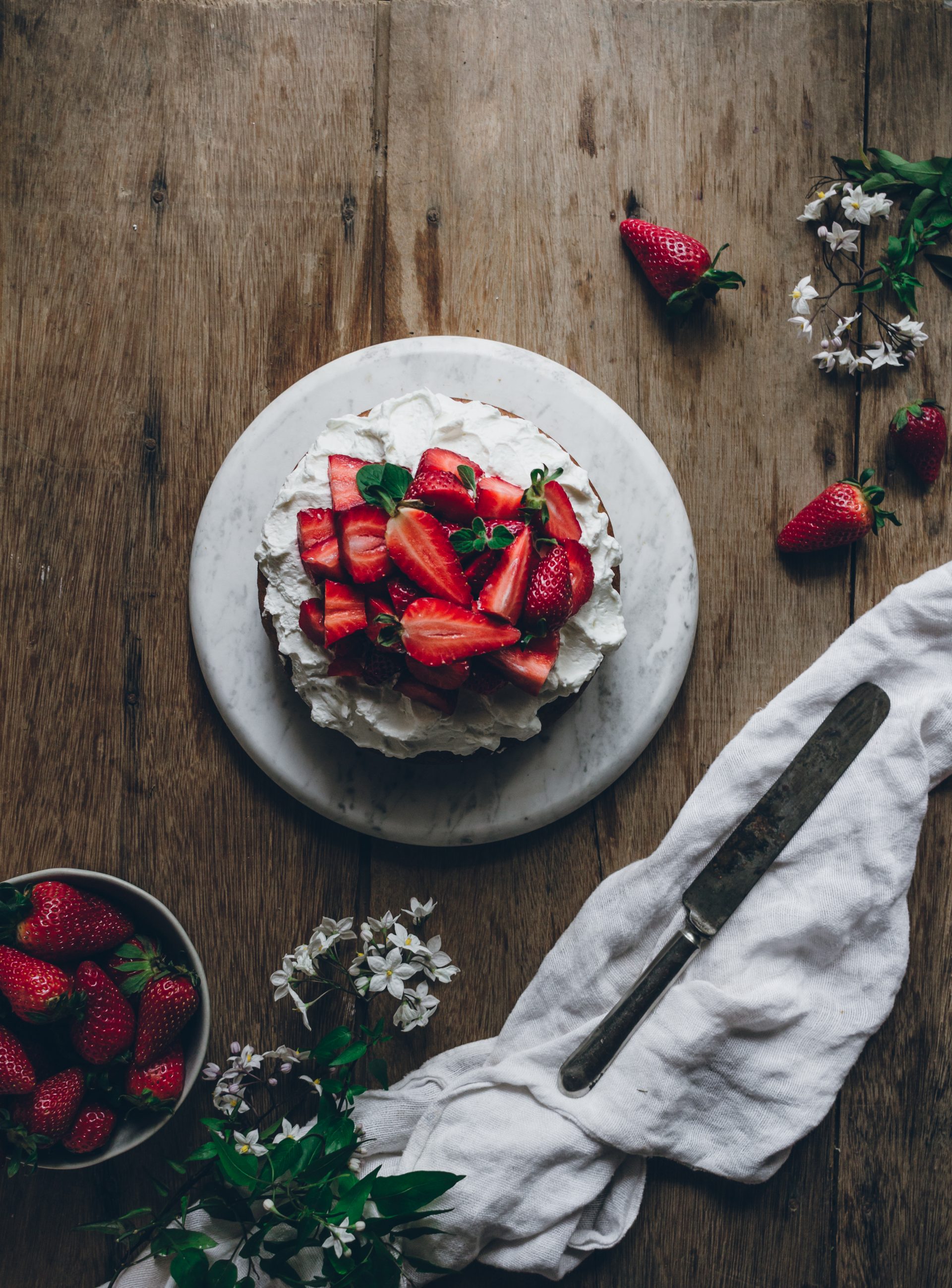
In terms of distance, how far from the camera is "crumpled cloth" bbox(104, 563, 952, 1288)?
67.1 inches

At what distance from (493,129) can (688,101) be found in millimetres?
404

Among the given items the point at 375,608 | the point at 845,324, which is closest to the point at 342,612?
the point at 375,608

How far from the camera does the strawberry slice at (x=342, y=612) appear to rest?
1.44 meters

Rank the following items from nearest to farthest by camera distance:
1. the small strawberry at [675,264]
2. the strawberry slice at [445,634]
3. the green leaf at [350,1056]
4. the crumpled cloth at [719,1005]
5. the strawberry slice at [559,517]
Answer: the strawberry slice at [445,634], the strawberry slice at [559,517], the green leaf at [350,1056], the crumpled cloth at [719,1005], the small strawberry at [675,264]

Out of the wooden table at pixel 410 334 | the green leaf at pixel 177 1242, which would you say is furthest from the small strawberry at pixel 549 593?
the green leaf at pixel 177 1242

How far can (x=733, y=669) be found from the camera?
185 centimetres

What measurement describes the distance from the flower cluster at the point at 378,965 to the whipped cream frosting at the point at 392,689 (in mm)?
386

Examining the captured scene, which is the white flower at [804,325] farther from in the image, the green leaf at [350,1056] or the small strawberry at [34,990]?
the small strawberry at [34,990]

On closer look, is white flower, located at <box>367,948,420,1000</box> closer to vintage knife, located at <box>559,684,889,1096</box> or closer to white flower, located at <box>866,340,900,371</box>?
vintage knife, located at <box>559,684,889,1096</box>

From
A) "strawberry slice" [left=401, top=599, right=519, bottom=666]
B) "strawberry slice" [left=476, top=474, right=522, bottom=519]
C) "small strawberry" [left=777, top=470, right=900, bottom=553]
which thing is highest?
"small strawberry" [left=777, top=470, right=900, bottom=553]

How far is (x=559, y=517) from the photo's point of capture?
1490mm

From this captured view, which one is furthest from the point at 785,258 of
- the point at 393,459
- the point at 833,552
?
the point at 393,459

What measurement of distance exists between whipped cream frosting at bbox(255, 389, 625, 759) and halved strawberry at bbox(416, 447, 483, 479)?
0.15 feet

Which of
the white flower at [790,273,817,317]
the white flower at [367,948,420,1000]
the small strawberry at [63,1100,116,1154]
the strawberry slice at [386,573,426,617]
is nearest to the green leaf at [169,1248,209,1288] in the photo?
the small strawberry at [63,1100,116,1154]
